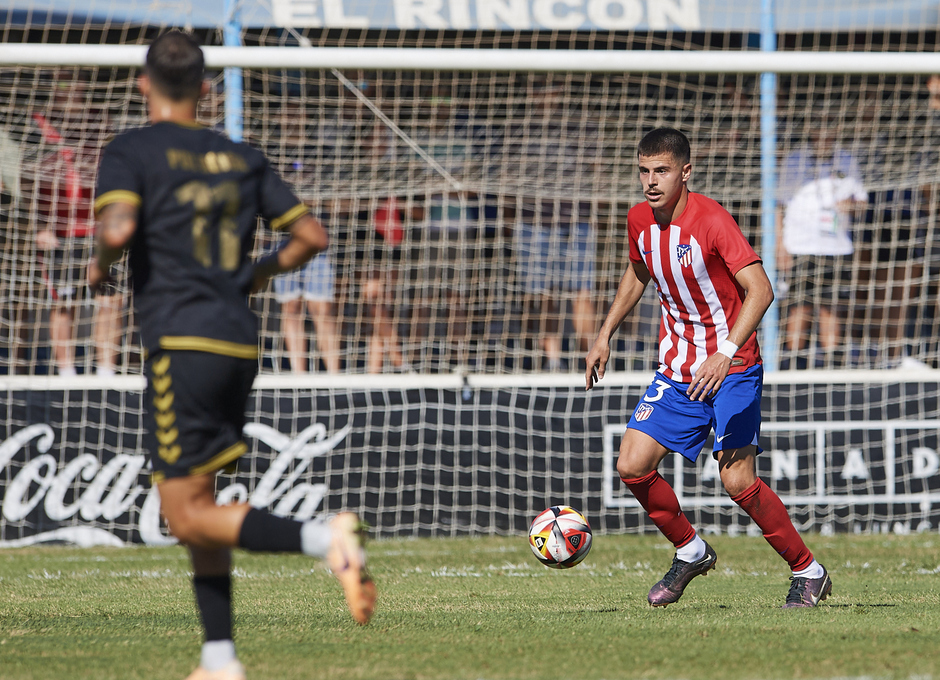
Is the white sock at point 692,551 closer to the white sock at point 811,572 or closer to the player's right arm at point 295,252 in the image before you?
the white sock at point 811,572

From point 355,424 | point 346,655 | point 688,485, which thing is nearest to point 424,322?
point 355,424

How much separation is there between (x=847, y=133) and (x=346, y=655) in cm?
810

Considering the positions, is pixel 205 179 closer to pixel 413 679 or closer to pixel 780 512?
pixel 413 679

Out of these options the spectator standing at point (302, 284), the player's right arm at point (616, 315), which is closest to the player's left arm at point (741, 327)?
the player's right arm at point (616, 315)

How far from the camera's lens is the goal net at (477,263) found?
8.64m

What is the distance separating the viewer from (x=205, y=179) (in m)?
3.28

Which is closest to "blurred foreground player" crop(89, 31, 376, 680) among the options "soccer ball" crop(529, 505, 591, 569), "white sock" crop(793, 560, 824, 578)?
"soccer ball" crop(529, 505, 591, 569)

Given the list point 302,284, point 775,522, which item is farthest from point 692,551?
point 302,284

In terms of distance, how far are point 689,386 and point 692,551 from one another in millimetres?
775

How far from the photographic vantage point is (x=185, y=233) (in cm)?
324

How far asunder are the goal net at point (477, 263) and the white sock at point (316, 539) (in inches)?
213

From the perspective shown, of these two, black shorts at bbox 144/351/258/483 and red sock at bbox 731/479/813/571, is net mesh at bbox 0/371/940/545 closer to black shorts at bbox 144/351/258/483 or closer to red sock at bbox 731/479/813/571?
red sock at bbox 731/479/813/571

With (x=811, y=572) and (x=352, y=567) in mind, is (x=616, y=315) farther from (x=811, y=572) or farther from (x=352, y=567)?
(x=352, y=567)

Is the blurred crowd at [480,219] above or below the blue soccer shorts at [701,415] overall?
above
